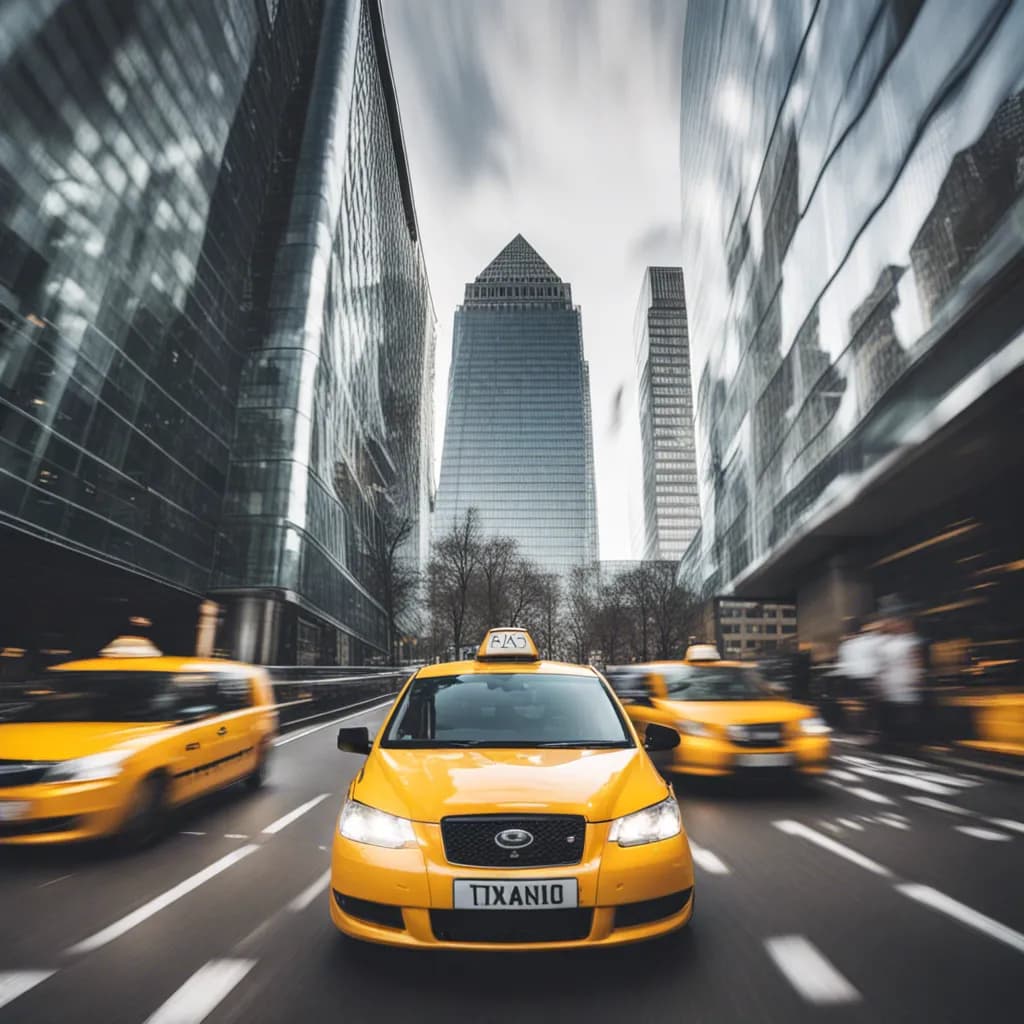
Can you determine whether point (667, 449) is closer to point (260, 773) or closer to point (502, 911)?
point (260, 773)

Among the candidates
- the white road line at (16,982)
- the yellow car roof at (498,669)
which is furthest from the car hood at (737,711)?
the white road line at (16,982)

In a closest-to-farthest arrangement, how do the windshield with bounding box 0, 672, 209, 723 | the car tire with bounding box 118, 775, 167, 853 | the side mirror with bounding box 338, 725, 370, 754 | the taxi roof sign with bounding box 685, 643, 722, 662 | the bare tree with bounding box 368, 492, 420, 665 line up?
1. the side mirror with bounding box 338, 725, 370, 754
2. the car tire with bounding box 118, 775, 167, 853
3. the windshield with bounding box 0, 672, 209, 723
4. the taxi roof sign with bounding box 685, 643, 722, 662
5. the bare tree with bounding box 368, 492, 420, 665

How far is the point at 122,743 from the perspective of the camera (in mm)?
5340

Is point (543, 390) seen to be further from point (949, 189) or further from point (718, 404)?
point (949, 189)

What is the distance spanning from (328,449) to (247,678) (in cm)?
3724

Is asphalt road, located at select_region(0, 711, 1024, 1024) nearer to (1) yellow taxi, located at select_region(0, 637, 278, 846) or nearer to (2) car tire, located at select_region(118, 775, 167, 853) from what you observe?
(2) car tire, located at select_region(118, 775, 167, 853)

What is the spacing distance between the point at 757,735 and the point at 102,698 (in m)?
6.14

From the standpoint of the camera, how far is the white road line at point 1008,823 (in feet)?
19.9

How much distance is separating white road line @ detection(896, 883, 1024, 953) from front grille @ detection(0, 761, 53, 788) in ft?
18.3

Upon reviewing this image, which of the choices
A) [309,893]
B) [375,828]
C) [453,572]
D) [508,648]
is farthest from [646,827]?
[453,572]

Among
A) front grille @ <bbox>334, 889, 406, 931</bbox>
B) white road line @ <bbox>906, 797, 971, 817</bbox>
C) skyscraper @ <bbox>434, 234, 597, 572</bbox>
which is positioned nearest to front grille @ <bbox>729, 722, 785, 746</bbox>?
white road line @ <bbox>906, 797, 971, 817</bbox>

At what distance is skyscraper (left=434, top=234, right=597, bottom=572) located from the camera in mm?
163500

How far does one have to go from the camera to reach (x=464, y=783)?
10.9ft

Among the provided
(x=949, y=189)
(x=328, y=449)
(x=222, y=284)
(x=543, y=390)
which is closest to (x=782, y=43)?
(x=949, y=189)
